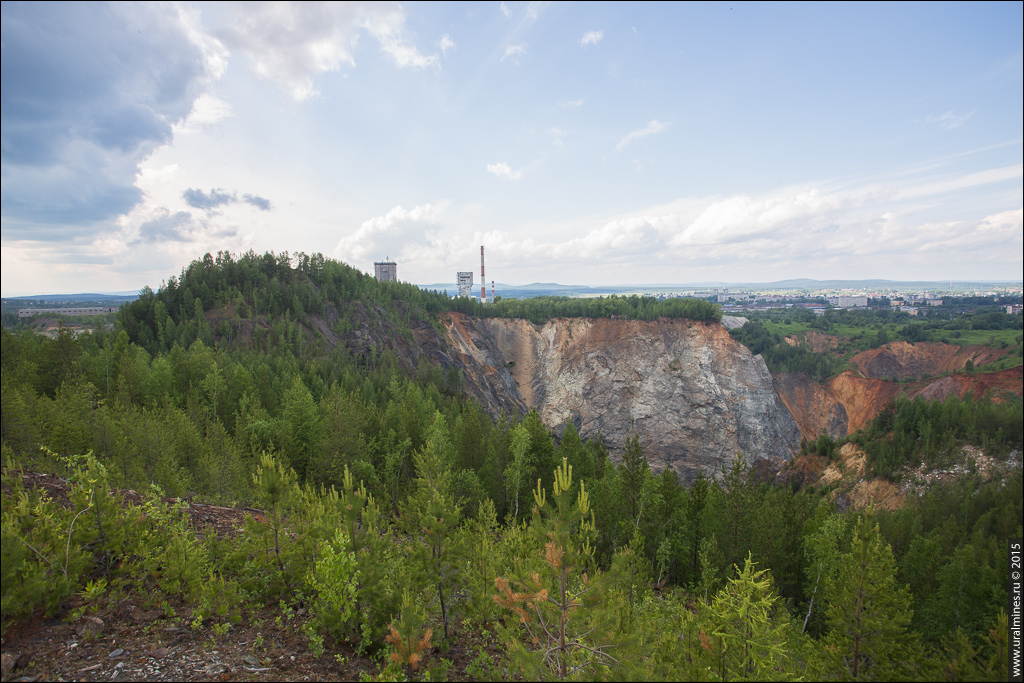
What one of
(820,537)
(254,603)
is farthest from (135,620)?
(820,537)

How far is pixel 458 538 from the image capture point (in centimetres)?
1278

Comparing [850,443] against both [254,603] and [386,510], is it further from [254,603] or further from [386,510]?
[254,603]

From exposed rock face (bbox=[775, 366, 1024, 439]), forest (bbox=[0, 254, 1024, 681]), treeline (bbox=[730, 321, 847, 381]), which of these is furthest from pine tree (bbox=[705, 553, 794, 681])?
treeline (bbox=[730, 321, 847, 381])

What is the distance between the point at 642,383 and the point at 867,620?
79.2 m

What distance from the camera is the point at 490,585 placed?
13.8 metres

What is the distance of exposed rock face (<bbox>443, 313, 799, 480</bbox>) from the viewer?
8338cm

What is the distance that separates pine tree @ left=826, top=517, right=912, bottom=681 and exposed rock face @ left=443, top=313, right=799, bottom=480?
6717 centimetres

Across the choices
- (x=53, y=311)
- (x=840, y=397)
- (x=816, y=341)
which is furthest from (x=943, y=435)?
(x=53, y=311)

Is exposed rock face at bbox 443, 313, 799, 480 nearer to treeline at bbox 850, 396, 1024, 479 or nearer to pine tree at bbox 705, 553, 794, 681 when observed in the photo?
treeline at bbox 850, 396, 1024, 479

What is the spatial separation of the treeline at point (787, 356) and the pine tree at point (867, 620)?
320 ft

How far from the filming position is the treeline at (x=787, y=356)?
96500 millimetres

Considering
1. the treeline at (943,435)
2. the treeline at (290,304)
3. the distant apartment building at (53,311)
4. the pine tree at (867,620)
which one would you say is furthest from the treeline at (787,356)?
the distant apartment building at (53,311)

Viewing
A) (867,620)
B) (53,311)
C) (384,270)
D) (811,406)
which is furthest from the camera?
(384,270)

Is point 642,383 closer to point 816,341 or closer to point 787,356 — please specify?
point 787,356
